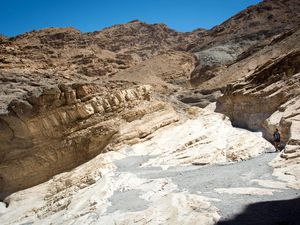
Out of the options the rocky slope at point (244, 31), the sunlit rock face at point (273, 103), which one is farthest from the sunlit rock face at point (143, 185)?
the rocky slope at point (244, 31)

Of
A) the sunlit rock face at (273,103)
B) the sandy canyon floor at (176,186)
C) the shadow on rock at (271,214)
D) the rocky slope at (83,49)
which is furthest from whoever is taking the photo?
the rocky slope at (83,49)

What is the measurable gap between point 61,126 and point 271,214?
12.9 m

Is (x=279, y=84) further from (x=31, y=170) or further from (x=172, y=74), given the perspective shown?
(x=172, y=74)

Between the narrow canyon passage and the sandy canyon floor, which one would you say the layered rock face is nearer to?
the sandy canyon floor

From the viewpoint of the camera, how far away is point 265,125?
13391 millimetres

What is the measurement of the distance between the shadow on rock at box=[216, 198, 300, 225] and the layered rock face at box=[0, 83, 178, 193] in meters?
10.0

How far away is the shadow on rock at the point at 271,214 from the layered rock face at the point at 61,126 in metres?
10.0

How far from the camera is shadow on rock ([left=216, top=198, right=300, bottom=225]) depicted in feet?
18.5

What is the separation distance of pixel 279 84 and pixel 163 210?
1018cm

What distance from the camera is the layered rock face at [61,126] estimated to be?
16.4 meters

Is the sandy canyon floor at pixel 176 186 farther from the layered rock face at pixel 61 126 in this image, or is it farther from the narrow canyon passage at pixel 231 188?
the layered rock face at pixel 61 126

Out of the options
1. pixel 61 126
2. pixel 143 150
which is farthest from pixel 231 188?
pixel 61 126

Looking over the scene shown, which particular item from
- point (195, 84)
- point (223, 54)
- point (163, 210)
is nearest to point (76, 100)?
point (163, 210)

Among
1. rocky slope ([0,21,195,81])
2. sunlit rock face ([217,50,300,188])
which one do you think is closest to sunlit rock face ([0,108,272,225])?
sunlit rock face ([217,50,300,188])
